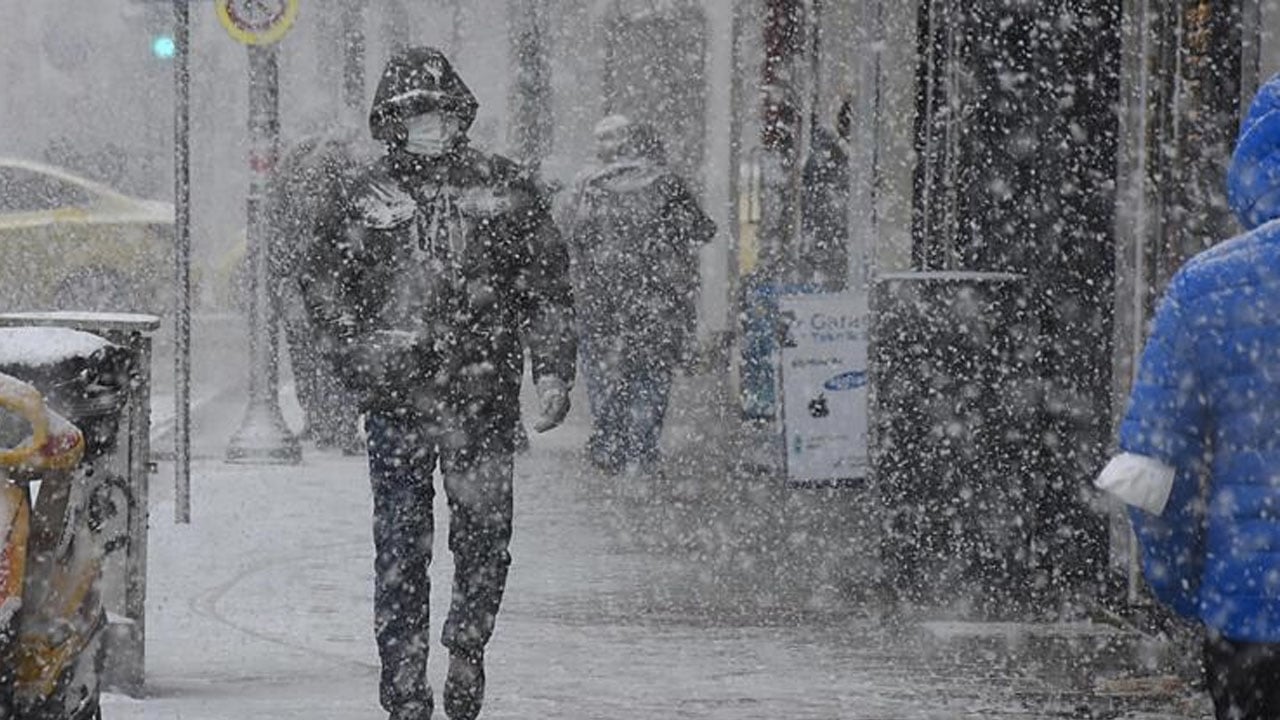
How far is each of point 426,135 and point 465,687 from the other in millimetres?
1465

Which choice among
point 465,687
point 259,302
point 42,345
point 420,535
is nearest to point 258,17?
point 259,302

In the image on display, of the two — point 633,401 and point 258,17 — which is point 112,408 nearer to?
point 258,17

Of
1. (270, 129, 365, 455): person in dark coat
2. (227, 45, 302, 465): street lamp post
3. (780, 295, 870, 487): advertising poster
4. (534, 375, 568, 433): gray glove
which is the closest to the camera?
(534, 375, 568, 433): gray glove

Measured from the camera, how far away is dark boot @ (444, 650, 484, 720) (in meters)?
7.14

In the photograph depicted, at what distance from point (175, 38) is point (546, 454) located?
4.45 metres

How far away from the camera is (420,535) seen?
23.5ft

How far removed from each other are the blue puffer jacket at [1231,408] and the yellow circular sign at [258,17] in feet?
32.9

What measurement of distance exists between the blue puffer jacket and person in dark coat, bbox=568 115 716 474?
32.9 feet

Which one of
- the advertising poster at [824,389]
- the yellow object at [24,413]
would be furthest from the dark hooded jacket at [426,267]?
the advertising poster at [824,389]

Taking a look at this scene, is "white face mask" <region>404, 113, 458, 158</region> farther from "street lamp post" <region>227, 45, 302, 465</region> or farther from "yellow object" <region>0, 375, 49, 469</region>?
"street lamp post" <region>227, 45, 302, 465</region>

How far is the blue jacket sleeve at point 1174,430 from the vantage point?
4461 mm

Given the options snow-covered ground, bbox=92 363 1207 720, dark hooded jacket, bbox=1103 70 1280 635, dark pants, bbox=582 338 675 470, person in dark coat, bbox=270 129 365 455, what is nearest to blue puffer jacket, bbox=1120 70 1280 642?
dark hooded jacket, bbox=1103 70 1280 635

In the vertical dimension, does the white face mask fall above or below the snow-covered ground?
above

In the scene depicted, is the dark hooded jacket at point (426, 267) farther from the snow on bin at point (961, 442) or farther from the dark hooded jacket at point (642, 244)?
the dark hooded jacket at point (642, 244)
